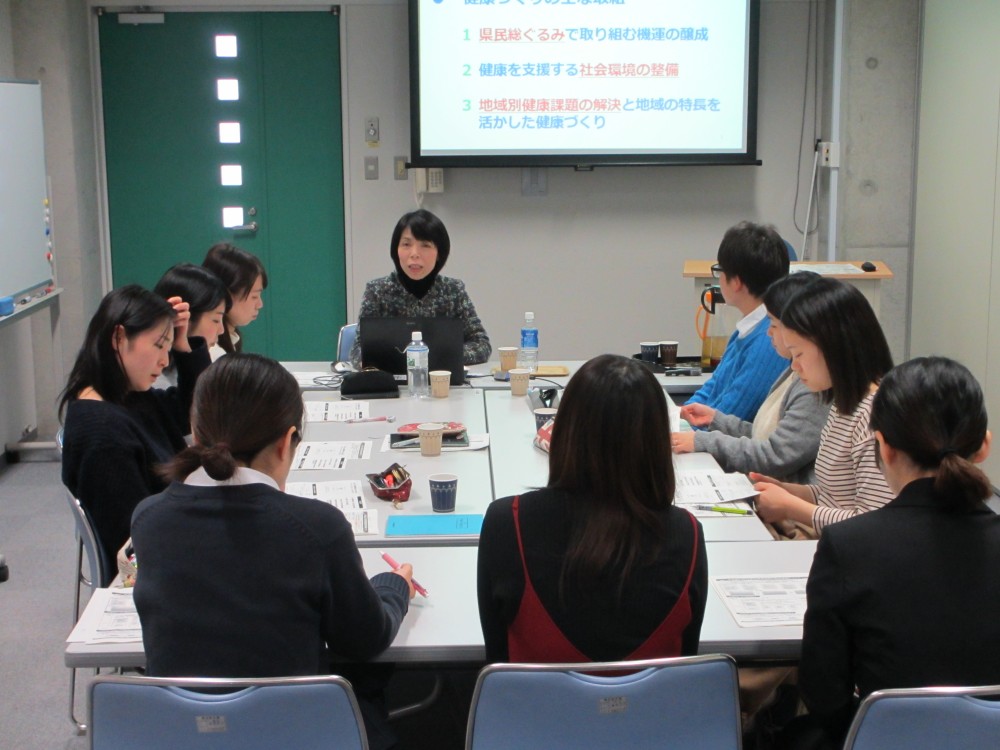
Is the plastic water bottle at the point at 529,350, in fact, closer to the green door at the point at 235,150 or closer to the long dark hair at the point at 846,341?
the long dark hair at the point at 846,341

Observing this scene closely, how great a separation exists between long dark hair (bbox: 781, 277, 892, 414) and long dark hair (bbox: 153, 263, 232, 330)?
1829mm

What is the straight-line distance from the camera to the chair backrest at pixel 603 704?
1646 millimetres

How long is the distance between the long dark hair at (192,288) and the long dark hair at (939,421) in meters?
2.27

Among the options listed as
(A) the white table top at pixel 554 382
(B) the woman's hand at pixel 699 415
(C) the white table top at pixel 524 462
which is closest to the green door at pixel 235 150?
(A) the white table top at pixel 554 382

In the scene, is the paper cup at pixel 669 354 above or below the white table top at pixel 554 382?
above

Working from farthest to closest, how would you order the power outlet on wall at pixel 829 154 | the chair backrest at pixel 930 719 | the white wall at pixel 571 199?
1. the power outlet on wall at pixel 829 154
2. the white wall at pixel 571 199
3. the chair backrest at pixel 930 719

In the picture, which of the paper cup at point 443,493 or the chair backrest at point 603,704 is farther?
the paper cup at point 443,493

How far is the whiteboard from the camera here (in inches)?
187

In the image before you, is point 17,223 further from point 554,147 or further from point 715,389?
point 715,389

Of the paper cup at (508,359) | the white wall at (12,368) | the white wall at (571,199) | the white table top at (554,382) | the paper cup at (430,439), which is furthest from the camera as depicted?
the white wall at (571,199)

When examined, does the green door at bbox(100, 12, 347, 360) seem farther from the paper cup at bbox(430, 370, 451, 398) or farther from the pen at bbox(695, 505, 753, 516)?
the pen at bbox(695, 505, 753, 516)

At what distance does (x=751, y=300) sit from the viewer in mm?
3488

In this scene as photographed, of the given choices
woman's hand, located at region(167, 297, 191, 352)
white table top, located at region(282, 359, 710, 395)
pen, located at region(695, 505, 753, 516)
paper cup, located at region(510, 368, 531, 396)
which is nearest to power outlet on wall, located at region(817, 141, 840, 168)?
white table top, located at region(282, 359, 710, 395)

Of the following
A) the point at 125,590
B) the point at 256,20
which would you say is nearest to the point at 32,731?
the point at 125,590
